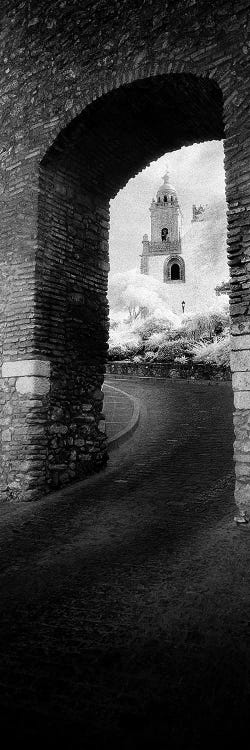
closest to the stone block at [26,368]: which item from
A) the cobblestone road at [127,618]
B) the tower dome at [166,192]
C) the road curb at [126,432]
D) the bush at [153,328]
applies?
the cobblestone road at [127,618]

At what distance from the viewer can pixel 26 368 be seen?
670cm

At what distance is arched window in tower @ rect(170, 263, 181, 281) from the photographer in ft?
192

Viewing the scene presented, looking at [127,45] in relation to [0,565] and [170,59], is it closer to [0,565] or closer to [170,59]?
[170,59]

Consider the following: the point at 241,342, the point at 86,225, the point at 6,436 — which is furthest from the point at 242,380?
the point at 86,225

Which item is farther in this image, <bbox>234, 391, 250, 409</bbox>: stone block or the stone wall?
the stone wall

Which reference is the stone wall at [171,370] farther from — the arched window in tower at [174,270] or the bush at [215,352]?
the arched window in tower at [174,270]

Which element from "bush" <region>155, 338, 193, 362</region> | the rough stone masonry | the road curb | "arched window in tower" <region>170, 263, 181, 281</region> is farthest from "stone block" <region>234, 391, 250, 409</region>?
"arched window in tower" <region>170, 263, 181, 281</region>

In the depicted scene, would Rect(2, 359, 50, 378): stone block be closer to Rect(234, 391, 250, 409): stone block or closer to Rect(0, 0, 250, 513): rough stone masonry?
Rect(0, 0, 250, 513): rough stone masonry

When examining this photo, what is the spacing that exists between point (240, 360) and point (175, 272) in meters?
55.4

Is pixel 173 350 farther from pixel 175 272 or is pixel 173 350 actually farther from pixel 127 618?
pixel 175 272

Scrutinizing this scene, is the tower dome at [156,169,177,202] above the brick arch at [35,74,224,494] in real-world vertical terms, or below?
above

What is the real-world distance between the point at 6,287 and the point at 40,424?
2035 millimetres

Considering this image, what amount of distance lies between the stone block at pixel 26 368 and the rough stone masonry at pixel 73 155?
2cm

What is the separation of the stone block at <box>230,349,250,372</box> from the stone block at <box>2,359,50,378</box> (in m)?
2.76
